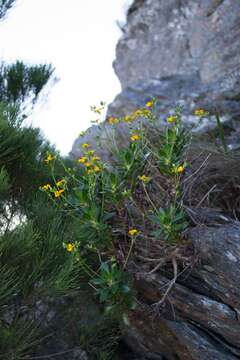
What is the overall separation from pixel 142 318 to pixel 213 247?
498mm

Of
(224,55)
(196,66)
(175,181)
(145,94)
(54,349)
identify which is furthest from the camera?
(196,66)

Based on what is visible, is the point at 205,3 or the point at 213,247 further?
the point at 205,3

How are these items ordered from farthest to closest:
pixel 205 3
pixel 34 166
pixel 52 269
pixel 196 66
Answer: pixel 205 3 → pixel 196 66 → pixel 34 166 → pixel 52 269

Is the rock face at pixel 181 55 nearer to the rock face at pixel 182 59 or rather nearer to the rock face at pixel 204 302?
the rock face at pixel 182 59

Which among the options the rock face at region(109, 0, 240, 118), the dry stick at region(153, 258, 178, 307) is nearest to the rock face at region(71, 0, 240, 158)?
the rock face at region(109, 0, 240, 118)

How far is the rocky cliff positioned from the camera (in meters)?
1.85

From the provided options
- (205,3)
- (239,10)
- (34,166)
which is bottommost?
(34,166)

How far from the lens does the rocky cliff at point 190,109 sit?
6.08ft

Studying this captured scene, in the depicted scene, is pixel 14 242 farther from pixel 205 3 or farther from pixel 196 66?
pixel 205 3

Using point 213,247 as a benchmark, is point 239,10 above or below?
above

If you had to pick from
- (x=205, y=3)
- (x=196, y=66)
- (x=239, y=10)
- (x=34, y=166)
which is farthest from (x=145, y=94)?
(x=34, y=166)

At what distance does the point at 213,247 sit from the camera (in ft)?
6.13

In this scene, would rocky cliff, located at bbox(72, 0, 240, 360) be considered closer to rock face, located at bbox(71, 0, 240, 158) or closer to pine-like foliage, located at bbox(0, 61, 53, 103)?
rock face, located at bbox(71, 0, 240, 158)


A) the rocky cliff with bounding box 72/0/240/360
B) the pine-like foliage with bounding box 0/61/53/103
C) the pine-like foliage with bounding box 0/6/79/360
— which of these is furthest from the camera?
the pine-like foliage with bounding box 0/61/53/103
